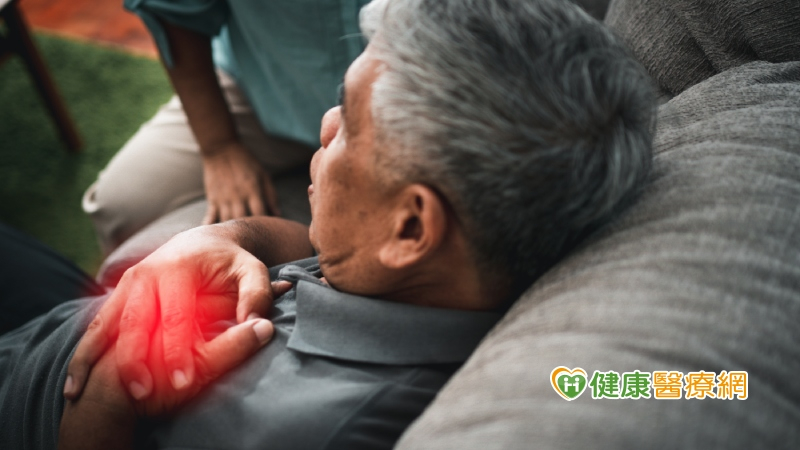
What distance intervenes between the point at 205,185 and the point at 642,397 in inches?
46.2

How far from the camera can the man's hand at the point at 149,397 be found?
2.50 feet

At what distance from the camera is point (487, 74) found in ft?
2.21

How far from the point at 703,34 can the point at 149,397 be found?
101 centimetres

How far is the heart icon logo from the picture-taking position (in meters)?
0.58

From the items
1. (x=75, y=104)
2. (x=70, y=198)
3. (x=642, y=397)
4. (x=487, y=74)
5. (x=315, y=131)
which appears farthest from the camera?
(x=75, y=104)

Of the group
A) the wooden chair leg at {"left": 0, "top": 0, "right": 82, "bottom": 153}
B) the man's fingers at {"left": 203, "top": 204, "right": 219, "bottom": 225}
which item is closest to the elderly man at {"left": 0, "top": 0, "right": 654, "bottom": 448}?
the man's fingers at {"left": 203, "top": 204, "right": 219, "bottom": 225}

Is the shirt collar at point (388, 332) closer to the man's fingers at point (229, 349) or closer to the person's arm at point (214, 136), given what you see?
the man's fingers at point (229, 349)

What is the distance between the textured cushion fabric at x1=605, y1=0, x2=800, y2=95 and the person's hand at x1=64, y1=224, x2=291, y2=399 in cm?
Answer: 75

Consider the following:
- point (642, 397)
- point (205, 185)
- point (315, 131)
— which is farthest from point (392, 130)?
point (205, 185)

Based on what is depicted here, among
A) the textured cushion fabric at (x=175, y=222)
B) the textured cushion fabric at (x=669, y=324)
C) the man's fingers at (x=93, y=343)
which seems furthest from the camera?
the textured cushion fabric at (x=175, y=222)

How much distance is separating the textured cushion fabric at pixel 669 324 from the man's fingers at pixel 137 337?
36 centimetres

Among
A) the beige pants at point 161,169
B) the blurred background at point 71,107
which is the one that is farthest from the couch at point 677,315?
the blurred background at point 71,107

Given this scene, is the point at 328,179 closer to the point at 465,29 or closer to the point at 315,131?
the point at 465,29

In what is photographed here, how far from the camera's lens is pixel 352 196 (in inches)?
30.1
